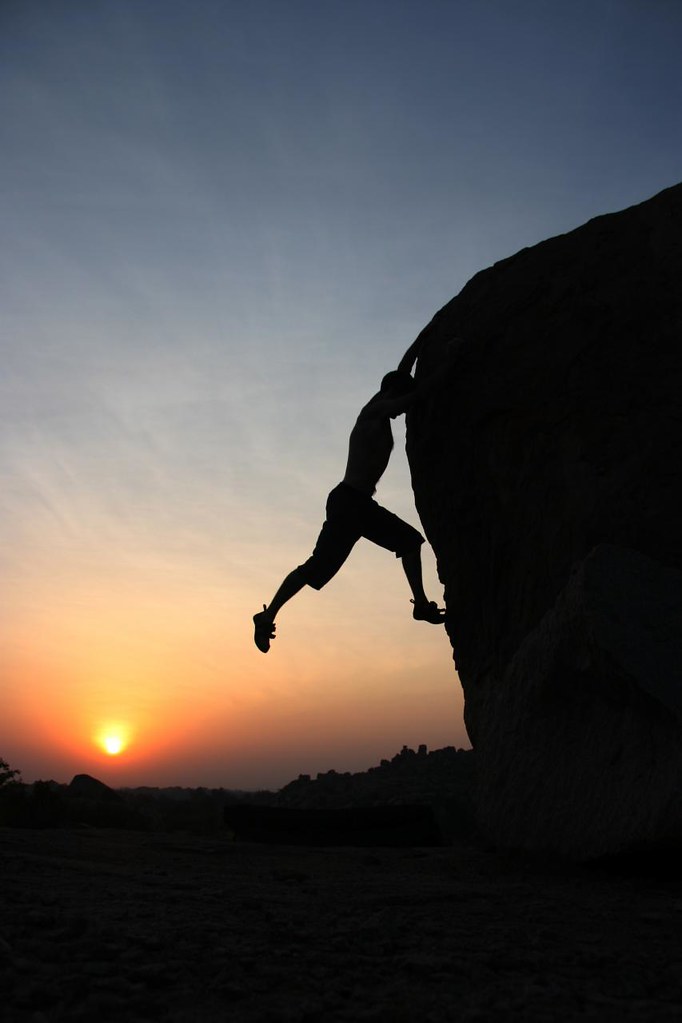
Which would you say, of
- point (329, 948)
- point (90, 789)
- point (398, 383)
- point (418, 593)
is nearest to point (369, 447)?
point (398, 383)

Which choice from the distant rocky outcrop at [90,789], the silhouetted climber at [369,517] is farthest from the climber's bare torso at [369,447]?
the distant rocky outcrop at [90,789]

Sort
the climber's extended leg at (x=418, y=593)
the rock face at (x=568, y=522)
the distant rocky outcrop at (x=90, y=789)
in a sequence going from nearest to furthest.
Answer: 1. the rock face at (x=568, y=522)
2. the climber's extended leg at (x=418, y=593)
3. the distant rocky outcrop at (x=90, y=789)

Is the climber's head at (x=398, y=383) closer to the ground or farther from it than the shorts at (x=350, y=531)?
farther from it

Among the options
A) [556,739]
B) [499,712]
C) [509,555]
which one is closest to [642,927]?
[556,739]

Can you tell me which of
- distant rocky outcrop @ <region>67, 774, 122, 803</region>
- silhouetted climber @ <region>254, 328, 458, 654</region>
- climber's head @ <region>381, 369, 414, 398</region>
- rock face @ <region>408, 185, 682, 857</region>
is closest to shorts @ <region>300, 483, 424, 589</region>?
silhouetted climber @ <region>254, 328, 458, 654</region>

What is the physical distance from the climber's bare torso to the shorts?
9 cm

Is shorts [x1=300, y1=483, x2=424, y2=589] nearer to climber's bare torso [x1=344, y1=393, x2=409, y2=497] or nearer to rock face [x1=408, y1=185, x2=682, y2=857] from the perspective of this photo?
climber's bare torso [x1=344, y1=393, x2=409, y2=497]

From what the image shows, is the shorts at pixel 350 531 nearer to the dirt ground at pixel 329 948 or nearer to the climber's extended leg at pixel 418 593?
the climber's extended leg at pixel 418 593

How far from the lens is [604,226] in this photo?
5.16 meters

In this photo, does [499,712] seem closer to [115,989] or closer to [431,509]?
[431,509]

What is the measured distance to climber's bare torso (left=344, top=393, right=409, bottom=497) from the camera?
5938 millimetres

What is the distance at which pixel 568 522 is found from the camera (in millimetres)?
4516

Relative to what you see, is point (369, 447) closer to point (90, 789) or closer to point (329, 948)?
point (329, 948)

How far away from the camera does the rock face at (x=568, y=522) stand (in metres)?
3.65
